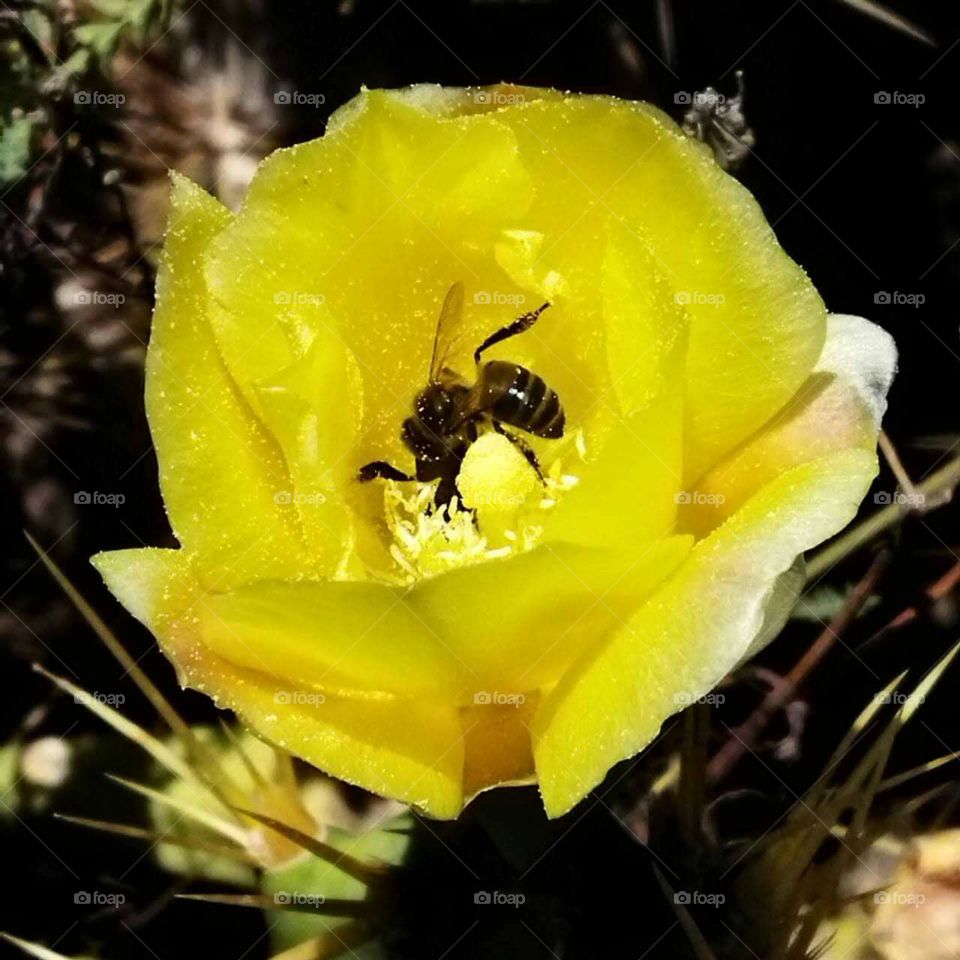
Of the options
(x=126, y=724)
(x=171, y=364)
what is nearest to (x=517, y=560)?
(x=171, y=364)

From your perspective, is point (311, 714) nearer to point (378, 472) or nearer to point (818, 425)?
point (378, 472)

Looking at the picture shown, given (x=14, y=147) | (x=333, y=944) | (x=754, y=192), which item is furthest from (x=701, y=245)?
(x=14, y=147)

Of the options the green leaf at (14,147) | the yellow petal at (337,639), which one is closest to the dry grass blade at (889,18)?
the yellow petal at (337,639)

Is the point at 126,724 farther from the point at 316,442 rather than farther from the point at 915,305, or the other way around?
the point at 915,305

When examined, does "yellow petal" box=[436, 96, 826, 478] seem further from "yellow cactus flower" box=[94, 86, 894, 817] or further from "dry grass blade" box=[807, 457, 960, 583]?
"dry grass blade" box=[807, 457, 960, 583]

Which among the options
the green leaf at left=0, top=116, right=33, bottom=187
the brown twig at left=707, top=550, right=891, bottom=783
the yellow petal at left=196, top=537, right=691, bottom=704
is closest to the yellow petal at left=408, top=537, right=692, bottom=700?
the yellow petal at left=196, top=537, right=691, bottom=704

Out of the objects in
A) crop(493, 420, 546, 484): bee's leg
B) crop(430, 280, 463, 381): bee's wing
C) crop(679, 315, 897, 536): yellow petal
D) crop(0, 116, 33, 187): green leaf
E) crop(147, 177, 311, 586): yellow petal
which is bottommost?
crop(0, 116, 33, 187): green leaf
